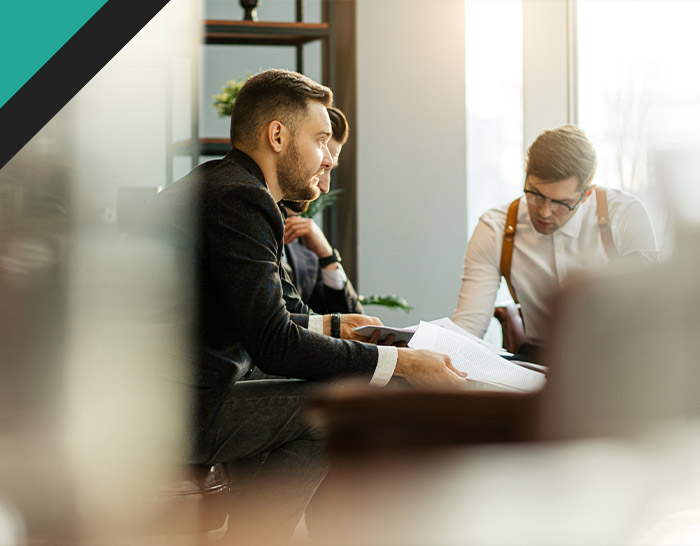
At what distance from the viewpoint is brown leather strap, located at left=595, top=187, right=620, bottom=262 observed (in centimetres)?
211

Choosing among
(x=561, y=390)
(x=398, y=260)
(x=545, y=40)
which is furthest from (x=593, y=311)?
(x=545, y=40)

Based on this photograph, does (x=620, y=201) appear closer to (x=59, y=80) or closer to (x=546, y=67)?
(x=59, y=80)

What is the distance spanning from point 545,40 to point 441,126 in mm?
747

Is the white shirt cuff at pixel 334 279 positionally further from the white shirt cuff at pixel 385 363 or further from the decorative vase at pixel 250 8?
the decorative vase at pixel 250 8

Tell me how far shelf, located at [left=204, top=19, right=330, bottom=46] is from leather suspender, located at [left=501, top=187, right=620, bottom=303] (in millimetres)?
1852

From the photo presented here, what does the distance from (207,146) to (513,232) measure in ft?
6.61

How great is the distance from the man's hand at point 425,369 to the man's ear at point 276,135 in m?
0.51

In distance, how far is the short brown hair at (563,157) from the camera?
6.41ft

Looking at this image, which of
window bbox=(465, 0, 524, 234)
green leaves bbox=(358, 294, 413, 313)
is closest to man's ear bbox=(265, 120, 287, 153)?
green leaves bbox=(358, 294, 413, 313)

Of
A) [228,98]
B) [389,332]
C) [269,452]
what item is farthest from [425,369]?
[228,98]

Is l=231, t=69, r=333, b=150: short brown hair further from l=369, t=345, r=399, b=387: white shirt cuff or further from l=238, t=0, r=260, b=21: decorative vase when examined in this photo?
l=238, t=0, r=260, b=21: decorative vase

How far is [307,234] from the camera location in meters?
2.52

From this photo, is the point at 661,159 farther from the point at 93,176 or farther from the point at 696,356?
the point at 93,176

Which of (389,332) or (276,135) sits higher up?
(276,135)
